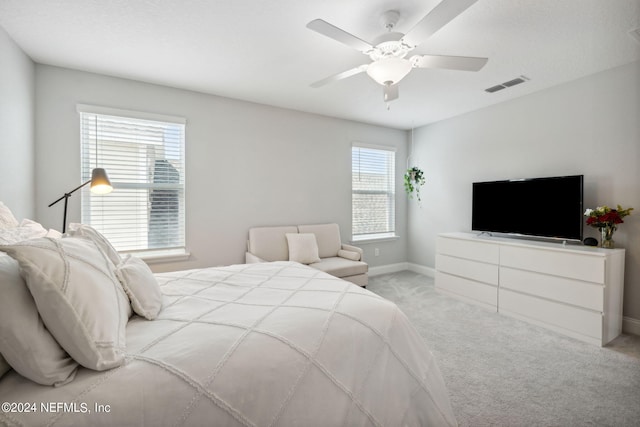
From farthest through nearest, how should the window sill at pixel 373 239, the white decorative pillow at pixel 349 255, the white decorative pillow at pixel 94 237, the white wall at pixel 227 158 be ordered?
the window sill at pixel 373 239 < the white decorative pillow at pixel 349 255 < the white wall at pixel 227 158 < the white decorative pillow at pixel 94 237

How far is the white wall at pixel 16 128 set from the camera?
2.21 m

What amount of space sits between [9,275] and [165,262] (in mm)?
2562

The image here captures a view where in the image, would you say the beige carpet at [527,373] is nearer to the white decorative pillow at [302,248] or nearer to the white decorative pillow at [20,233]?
the white decorative pillow at [302,248]

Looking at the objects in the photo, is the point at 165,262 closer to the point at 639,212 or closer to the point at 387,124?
the point at 387,124

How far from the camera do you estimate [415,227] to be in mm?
5215

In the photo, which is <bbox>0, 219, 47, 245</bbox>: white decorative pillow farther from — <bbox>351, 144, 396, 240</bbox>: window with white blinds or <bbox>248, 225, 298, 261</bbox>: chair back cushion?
<bbox>351, 144, 396, 240</bbox>: window with white blinds

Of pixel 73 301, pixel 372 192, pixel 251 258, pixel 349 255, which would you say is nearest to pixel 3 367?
pixel 73 301

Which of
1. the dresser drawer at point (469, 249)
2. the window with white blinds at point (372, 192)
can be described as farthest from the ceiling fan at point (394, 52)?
the window with white blinds at point (372, 192)

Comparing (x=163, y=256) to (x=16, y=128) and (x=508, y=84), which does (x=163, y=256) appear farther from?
(x=508, y=84)

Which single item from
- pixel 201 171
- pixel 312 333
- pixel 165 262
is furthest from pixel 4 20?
pixel 312 333

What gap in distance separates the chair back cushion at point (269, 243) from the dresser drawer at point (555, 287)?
2727 mm

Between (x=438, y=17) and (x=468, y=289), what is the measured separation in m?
3.23

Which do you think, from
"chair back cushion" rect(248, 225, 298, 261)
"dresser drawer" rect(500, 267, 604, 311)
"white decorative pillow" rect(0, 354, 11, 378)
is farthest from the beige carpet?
"white decorative pillow" rect(0, 354, 11, 378)

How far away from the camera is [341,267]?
359cm
